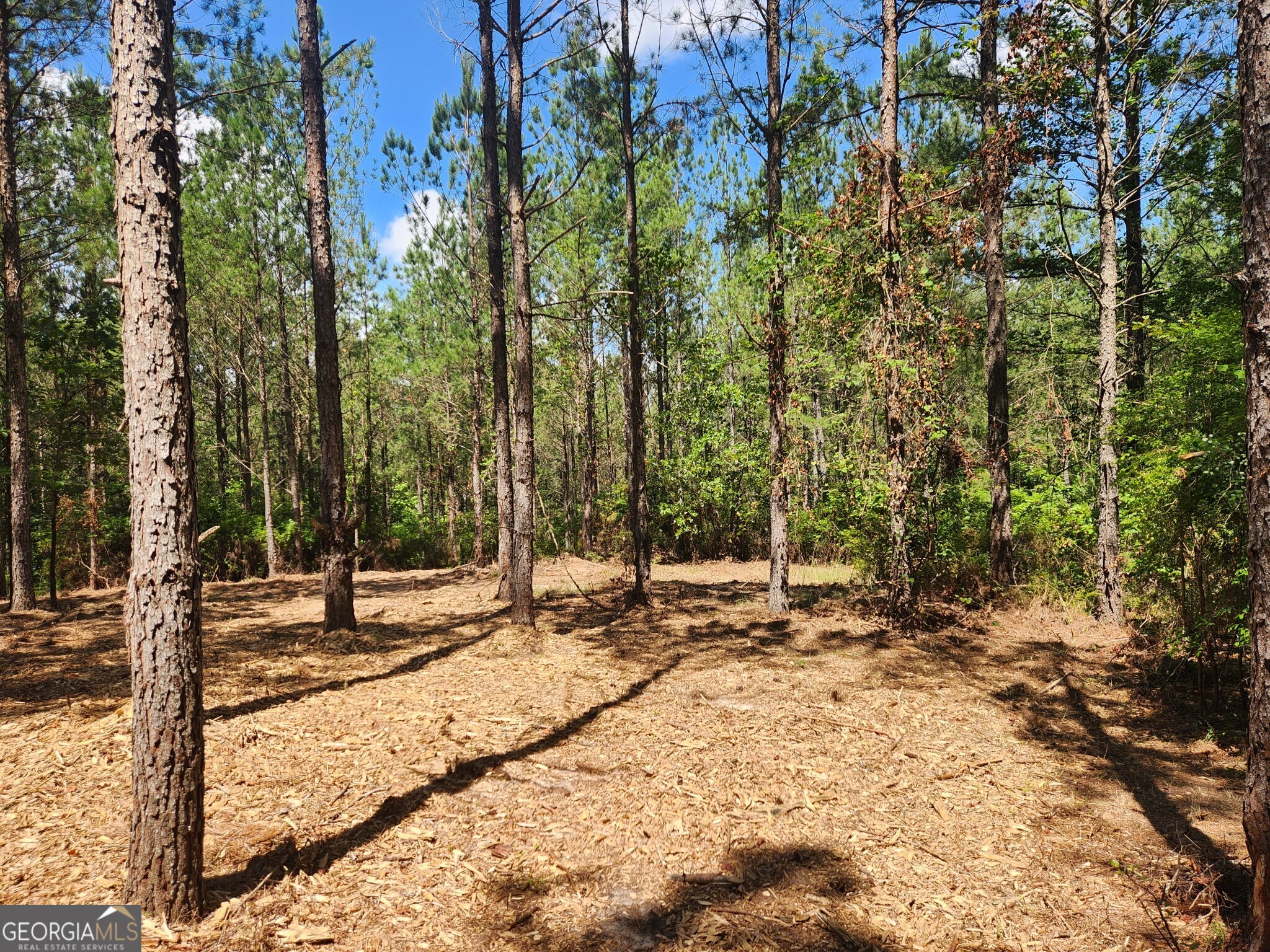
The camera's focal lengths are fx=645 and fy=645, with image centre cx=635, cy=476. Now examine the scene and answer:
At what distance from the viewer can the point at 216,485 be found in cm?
2578

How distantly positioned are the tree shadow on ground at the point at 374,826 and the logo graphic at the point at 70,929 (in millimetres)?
328

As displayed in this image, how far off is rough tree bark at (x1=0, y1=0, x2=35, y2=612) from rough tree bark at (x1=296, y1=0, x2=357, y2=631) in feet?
18.1

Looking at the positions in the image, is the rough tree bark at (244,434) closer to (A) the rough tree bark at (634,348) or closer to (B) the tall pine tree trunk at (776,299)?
(A) the rough tree bark at (634,348)

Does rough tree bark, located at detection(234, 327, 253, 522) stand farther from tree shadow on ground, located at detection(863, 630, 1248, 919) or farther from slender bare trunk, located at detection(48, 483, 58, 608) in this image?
tree shadow on ground, located at detection(863, 630, 1248, 919)

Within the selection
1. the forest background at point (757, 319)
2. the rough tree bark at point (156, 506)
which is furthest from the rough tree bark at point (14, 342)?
the rough tree bark at point (156, 506)

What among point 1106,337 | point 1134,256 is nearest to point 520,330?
point 1106,337

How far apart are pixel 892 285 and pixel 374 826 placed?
7486 mm

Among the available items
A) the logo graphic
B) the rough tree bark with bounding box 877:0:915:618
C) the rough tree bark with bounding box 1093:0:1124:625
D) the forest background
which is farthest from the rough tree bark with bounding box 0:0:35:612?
the rough tree bark with bounding box 1093:0:1124:625

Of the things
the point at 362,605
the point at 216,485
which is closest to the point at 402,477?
the point at 216,485

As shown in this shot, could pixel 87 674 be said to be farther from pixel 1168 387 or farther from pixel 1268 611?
pixel 1168 387

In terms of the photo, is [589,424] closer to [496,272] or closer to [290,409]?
[496,272]

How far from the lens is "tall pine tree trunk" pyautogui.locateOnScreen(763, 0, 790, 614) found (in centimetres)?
855

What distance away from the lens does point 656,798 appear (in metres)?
3.99

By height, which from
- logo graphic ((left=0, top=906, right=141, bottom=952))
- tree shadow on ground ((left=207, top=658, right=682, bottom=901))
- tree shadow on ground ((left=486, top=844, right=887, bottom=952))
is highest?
logo graphic ((left=0, top=906, right=141, bottom=952))
